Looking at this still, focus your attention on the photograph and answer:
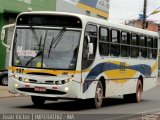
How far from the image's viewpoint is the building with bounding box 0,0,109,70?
36312 millimetres

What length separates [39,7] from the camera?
39.3m

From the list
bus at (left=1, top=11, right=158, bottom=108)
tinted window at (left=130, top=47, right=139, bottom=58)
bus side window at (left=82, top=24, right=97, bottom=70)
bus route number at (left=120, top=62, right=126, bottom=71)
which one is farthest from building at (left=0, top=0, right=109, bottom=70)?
bus side window at (left=82, top=24, right=97, bottom=70)

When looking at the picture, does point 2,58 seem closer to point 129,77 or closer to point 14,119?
point 129,77

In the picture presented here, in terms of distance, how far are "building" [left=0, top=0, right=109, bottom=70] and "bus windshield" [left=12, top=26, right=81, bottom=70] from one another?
1745cm

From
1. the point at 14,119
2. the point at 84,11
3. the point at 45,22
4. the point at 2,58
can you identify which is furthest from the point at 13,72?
the point at 84,11

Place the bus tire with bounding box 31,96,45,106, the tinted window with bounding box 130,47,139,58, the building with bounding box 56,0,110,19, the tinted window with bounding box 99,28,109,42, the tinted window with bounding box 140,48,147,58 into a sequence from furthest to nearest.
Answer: the building with bounding box 56,0,110,19 < the tinted window with bounding box 140,48,147,58 < the tinted window with bounding box 130,47,139,58 < the bus tire with bounding box 31,96,45,106 < the tinted window with bounding box 99,28,109,42

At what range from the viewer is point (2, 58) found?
36.6 metres

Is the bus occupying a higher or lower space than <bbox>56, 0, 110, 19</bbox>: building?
lower

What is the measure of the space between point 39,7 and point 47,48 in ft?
70.9

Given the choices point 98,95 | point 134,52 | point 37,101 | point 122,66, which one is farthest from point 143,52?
point 37,101

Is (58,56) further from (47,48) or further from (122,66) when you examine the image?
(122,66)

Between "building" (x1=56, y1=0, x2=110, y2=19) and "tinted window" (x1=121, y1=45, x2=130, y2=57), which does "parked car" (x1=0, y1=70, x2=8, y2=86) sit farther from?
"tinted window" (x1=121, y1=45, x2=130, y2=57)

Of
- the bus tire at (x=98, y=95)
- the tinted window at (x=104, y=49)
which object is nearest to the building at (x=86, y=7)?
the tinted window at (x=104, y=49)

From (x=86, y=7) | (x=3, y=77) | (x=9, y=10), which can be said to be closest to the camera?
(x=3, y=77)
